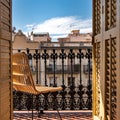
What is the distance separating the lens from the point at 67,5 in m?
22.8

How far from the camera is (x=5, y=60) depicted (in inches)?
108

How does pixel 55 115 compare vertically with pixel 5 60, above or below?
below

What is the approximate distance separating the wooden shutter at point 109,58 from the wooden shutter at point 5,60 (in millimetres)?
834

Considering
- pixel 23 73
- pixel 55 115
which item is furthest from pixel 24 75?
pixel 55 115

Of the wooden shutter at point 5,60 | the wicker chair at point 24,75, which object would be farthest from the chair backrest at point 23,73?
the wooden shutter at point 5,60

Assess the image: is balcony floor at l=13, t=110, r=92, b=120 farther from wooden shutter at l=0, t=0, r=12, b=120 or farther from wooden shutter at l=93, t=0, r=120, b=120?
wooden shutter at l=0, t=0, r=12, b=120

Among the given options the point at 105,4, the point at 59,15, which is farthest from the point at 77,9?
the point at 105,4

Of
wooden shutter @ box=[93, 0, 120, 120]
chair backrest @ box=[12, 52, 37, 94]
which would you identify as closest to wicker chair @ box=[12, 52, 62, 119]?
chair backrest @ box=[12, 52, 37, 94]

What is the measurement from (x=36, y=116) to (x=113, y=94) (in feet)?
7.29

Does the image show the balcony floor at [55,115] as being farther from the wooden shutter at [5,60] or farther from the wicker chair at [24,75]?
the wooden shutter at [5,60]

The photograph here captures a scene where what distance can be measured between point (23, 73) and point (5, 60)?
1.04 m

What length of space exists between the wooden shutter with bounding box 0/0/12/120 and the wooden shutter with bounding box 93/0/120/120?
834 mm

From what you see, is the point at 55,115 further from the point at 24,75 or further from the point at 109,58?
the point at 109,58

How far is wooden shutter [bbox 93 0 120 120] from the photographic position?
247 centimetres
